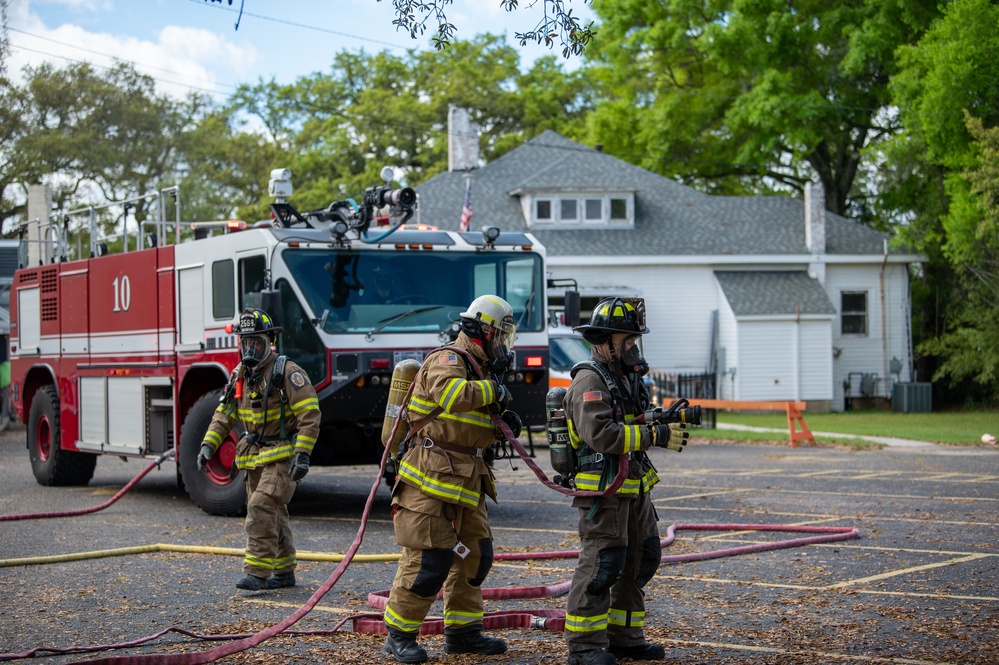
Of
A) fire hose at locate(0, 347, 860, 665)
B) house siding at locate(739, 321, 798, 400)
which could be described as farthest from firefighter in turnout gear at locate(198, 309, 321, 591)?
house siding at locate(739, 321, 798, 400)

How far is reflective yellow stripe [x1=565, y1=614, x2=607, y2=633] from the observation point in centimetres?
595

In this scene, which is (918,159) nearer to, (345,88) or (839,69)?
(839,69)

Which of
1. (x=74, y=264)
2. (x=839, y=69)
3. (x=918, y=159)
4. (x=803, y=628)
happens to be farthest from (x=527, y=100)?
(x=803, y=628)

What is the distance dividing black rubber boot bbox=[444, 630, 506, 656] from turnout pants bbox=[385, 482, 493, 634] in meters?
0.03

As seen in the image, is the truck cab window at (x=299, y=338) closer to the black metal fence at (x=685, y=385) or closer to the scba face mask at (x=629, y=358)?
the scba face mask at (x=629, y=358)

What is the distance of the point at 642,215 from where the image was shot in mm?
33312

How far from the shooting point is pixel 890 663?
6031mm

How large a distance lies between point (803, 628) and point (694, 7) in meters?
33.4

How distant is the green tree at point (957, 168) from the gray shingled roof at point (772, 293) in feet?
9.28

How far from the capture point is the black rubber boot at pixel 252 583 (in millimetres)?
8211

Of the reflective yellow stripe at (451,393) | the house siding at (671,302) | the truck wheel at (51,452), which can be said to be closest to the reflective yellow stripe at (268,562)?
the reflective yellow stripe at (451,393)

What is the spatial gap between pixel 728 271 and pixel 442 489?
1054 inches

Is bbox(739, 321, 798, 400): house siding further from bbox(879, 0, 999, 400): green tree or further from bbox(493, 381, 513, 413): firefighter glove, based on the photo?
bbox(493, 381, 513, 413): firefighter glove

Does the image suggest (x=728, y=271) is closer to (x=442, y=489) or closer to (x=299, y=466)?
(x=299, y=466)
